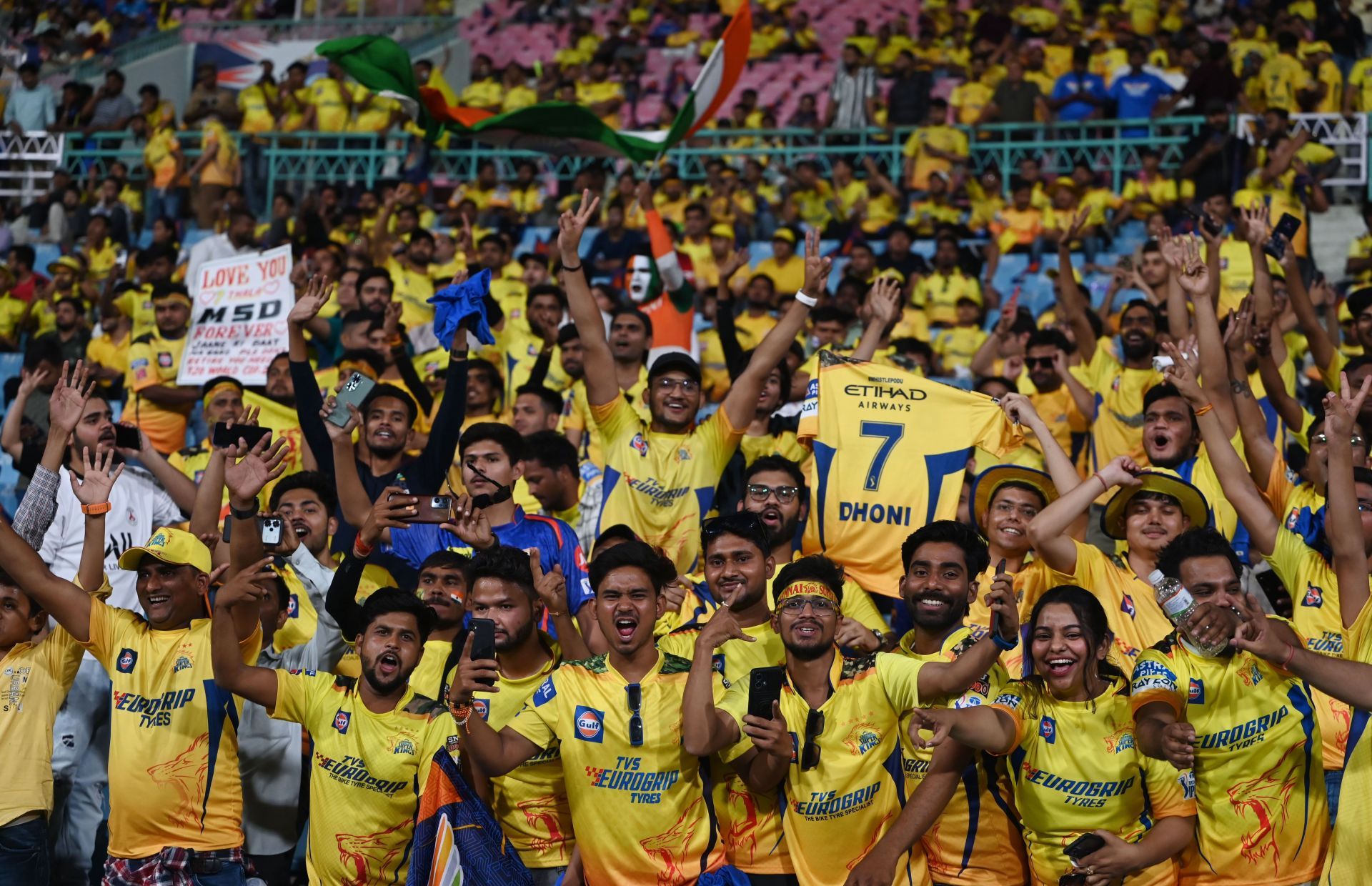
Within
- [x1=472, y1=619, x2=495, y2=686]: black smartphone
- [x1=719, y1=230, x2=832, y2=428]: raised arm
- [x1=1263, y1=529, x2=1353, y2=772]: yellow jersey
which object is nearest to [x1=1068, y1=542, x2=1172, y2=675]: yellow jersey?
[x1=1263, y1=529, x2=1353, y2=772]: yellow jersey

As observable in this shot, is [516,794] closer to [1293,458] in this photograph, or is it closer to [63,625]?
[63,625]

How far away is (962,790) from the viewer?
5.91 metres

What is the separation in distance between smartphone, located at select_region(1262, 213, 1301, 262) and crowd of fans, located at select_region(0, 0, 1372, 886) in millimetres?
27

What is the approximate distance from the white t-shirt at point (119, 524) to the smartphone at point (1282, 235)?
19.5 feet

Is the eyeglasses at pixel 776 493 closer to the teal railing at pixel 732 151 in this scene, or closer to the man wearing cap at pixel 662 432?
the man wearing cap at pixel 662 432

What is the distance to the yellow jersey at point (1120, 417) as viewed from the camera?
9062 mm

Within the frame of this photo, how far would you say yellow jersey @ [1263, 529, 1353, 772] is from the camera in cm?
606

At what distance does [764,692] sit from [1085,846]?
1.30 m

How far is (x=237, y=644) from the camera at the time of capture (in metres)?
5.99

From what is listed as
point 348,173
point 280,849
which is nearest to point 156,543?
point 280,849

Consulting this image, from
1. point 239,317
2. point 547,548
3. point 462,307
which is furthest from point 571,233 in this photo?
point 239,317

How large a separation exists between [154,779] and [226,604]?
908 mm

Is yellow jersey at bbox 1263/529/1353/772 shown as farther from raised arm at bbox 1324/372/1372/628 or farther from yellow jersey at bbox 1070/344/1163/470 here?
yellow jersey at bbox 1070/344/1163/470

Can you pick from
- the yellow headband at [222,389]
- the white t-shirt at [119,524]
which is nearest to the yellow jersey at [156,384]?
the yellow headband at [222,389]
